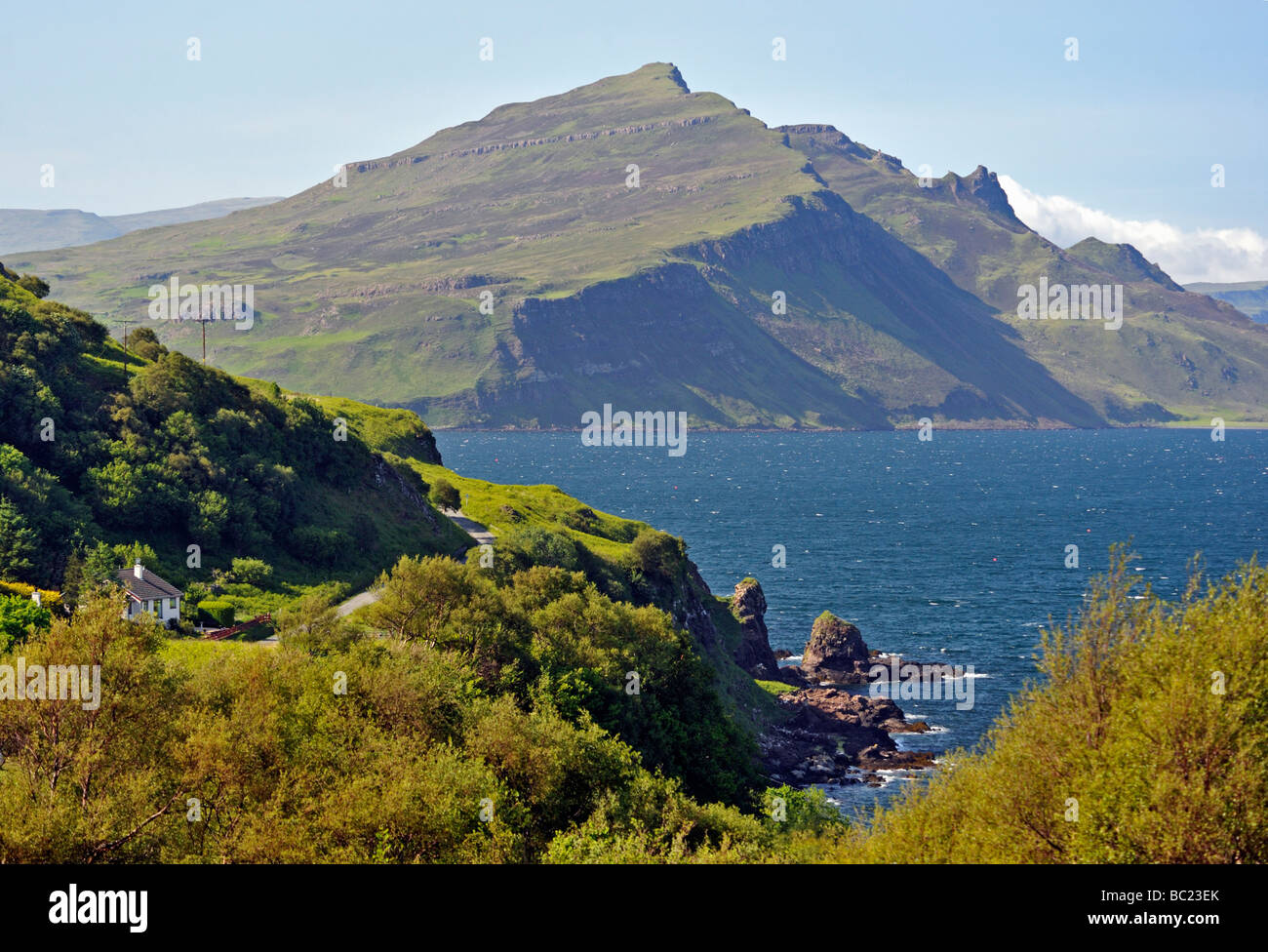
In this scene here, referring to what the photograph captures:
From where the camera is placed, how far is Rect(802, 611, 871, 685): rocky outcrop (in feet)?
351

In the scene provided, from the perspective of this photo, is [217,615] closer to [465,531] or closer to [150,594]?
[150,594]

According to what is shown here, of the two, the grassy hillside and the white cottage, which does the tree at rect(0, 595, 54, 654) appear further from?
the grassy hillside

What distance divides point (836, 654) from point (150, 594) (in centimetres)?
6940

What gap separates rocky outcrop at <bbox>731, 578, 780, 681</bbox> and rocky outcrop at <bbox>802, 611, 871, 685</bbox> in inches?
147

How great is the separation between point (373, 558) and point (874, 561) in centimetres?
10602

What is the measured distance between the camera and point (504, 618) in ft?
188

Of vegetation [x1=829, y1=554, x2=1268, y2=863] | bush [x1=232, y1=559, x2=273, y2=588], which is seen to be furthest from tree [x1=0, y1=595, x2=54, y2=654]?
vegetation [x1=829, y1=554, x2=1268, y2=863]

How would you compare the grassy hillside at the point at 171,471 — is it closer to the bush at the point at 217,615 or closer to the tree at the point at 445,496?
the bush at the point at 217,615

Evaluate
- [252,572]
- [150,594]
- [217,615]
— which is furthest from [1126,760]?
[252,572]

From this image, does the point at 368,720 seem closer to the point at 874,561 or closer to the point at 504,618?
the point at 504,618

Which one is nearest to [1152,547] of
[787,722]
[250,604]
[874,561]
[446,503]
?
[874,561]

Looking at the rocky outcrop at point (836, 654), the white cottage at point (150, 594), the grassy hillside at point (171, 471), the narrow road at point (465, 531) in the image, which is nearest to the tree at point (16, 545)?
the grassy hillside at point (171, 471)

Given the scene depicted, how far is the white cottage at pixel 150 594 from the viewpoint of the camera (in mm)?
57531

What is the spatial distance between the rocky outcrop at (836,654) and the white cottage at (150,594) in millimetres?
64666
